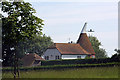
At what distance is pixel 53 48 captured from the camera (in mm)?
86625

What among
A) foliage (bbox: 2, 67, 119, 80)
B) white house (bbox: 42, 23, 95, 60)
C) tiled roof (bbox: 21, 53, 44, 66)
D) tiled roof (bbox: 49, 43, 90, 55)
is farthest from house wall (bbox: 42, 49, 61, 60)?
foliage (bbox: 2, 67, 119, 80)

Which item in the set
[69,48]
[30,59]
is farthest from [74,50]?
[30,59]

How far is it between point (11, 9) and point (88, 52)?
203 feet

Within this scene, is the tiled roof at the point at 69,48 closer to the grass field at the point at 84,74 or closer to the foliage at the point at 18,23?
the grass field at the point at 84,74

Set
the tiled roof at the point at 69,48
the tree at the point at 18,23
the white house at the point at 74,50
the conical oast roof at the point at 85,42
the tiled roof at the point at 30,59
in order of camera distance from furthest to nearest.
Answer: the tiled roof at the point at 30,59 < the tiled roof at the point at 69,48 < the conical oast roof at the point at 85,42 < the white house at the point at 74,50 < the tree at the point at 18,23

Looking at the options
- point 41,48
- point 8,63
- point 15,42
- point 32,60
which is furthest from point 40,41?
point 15,42

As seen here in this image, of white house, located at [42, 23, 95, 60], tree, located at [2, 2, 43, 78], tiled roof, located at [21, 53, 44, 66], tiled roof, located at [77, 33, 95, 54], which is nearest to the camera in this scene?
tree, located at [2, 2, 43, 78]

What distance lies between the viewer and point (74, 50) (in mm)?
86938

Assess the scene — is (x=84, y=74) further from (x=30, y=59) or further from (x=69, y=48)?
(x=30, y=59)

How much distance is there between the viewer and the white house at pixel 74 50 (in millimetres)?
85062

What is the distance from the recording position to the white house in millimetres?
85062

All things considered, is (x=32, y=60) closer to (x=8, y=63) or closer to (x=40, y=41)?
(x=40, y=41)

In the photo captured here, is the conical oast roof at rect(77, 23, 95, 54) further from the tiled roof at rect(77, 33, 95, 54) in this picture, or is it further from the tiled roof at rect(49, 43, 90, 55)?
the tiled roof at rect(49, 43, 90, 55)

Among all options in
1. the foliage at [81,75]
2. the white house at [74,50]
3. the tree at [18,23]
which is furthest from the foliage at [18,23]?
the white house at [74,50]
